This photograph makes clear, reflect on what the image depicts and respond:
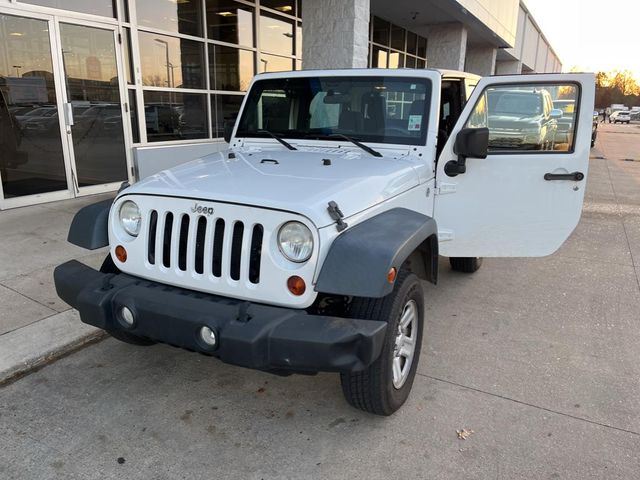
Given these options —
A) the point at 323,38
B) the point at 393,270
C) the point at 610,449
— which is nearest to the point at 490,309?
the point at 610,449

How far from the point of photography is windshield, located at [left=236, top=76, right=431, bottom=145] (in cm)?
361

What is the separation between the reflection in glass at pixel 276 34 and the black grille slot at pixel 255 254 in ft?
29.9

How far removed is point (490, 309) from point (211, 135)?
7.14 metres

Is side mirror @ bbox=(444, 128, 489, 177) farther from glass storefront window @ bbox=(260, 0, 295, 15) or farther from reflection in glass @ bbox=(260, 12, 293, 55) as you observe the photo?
glass storefront window @ bbox=(260, 0, 295, 15)

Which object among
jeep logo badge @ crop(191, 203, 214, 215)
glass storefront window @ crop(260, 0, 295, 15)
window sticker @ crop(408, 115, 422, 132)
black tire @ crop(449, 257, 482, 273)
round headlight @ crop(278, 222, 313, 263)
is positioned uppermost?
glass storefront window @ crop(260, 0, 295, 15)

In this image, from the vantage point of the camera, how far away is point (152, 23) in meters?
8.41

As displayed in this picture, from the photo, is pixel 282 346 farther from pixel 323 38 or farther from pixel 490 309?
pixel 323 38

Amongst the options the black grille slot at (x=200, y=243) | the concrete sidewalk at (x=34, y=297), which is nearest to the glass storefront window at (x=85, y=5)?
the concrete sidewalk at (x=34, y=297)

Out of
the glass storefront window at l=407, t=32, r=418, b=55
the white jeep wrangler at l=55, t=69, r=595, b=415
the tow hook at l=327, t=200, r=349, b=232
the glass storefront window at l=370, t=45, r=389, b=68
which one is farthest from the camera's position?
the glass storefront window at l=407, t=32, r=418, b=55

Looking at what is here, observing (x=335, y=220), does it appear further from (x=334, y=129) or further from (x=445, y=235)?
(x=445, y=235)

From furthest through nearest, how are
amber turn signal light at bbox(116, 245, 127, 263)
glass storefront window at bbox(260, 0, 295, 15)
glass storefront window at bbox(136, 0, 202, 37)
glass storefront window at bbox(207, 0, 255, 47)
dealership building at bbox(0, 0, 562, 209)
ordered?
glass storefront window at bbox(260, 0, 295, 15) < glass storefront window at bbox(207, 0, 255, 47) < glass storefront window at bbox(136, 0, 202, 37) < dealership building at bbox(0, 0, 562, 209) < amber turn signal light at bbox(116, 245, 127, 263)

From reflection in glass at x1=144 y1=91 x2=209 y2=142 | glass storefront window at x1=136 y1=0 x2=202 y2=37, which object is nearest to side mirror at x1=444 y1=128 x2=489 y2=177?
reflection in glass at x1=144 y1=91 x2=209 y2=142

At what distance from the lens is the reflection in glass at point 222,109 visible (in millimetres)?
9945

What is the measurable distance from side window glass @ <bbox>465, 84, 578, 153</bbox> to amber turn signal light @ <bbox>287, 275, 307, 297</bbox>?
2.00 m
